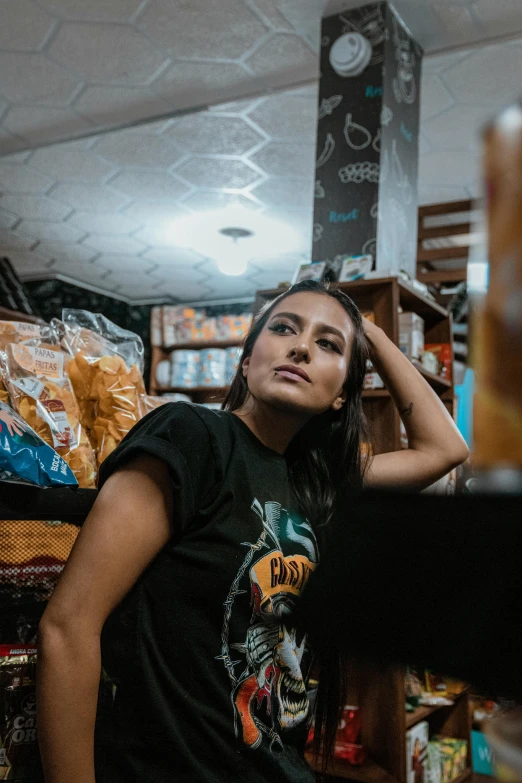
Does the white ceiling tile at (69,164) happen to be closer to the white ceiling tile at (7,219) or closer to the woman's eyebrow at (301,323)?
the white ceiling tile at (7,219)

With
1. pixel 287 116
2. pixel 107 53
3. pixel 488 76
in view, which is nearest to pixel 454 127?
pixel 488 76

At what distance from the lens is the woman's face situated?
1080mm

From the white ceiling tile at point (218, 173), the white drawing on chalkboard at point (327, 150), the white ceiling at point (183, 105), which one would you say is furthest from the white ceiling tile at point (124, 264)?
the white drawing on chalkboard at point (327, 150)

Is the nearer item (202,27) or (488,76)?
(202,27)

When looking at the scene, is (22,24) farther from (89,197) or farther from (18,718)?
(18,718)

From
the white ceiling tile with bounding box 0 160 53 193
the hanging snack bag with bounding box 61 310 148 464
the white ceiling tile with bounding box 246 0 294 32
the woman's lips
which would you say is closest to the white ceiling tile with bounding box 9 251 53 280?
the white ceiling tile with bounding box 0 160 53 193

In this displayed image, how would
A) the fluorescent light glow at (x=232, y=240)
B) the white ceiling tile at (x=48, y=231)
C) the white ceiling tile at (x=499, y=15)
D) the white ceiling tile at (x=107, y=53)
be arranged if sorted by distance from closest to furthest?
the white ceiling tile at (x=499, y=15), the white ceiling tile at (x=107, y=53), the fluorescent light glow at (x=232, y=240), the white ceiling tile at (x=48, y=231)

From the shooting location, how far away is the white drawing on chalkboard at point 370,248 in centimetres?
267

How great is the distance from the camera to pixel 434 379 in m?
2.49

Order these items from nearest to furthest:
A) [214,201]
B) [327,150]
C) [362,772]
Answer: [362,772] → [327,150] → [214,201]

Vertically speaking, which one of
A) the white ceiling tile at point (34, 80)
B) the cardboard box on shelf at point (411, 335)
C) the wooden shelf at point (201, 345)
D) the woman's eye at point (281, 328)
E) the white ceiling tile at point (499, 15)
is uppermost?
the white ceiling tile at point (499, 15)

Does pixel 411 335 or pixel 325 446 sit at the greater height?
pixel 411 335

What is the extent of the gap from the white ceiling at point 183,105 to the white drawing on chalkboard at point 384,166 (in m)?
0.65

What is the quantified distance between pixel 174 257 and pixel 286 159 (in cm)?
200
